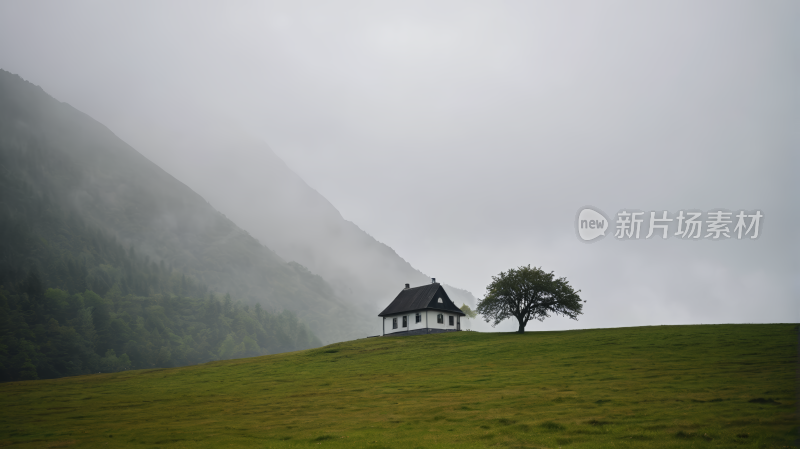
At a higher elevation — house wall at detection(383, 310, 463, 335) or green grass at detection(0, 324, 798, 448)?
house wall at detection(383, 310, 463, 335)

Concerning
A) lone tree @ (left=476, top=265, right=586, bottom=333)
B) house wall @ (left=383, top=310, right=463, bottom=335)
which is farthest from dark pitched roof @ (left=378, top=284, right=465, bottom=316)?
lone tree @ (left=476, top=265, right=586, bottom=333)

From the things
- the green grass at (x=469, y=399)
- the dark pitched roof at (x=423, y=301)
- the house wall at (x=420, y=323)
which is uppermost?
the dark pitched roof at (x=423, y=301)

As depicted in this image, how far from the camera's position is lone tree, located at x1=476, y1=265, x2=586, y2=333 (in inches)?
2756

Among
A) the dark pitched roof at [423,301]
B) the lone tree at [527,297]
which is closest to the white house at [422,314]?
the dark pitched roof at [423,301]

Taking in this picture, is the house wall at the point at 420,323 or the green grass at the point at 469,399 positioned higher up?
the house wall at the point at 420,323

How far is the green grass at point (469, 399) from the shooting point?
2139cm

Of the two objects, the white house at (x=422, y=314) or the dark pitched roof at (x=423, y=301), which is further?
the dark pitched roof at (x=423, y=301)

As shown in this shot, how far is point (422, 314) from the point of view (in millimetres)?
87938

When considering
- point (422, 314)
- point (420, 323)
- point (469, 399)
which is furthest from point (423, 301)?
point (469, 399)

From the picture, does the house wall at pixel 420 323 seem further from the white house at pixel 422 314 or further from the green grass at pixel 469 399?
the green grass at pixel 469 399

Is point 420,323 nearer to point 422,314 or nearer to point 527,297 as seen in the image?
point 422,314

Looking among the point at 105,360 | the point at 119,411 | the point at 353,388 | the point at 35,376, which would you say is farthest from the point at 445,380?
the point at 105,360

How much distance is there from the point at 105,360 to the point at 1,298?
37.6 meters

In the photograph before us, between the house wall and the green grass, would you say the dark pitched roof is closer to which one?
the house wall
